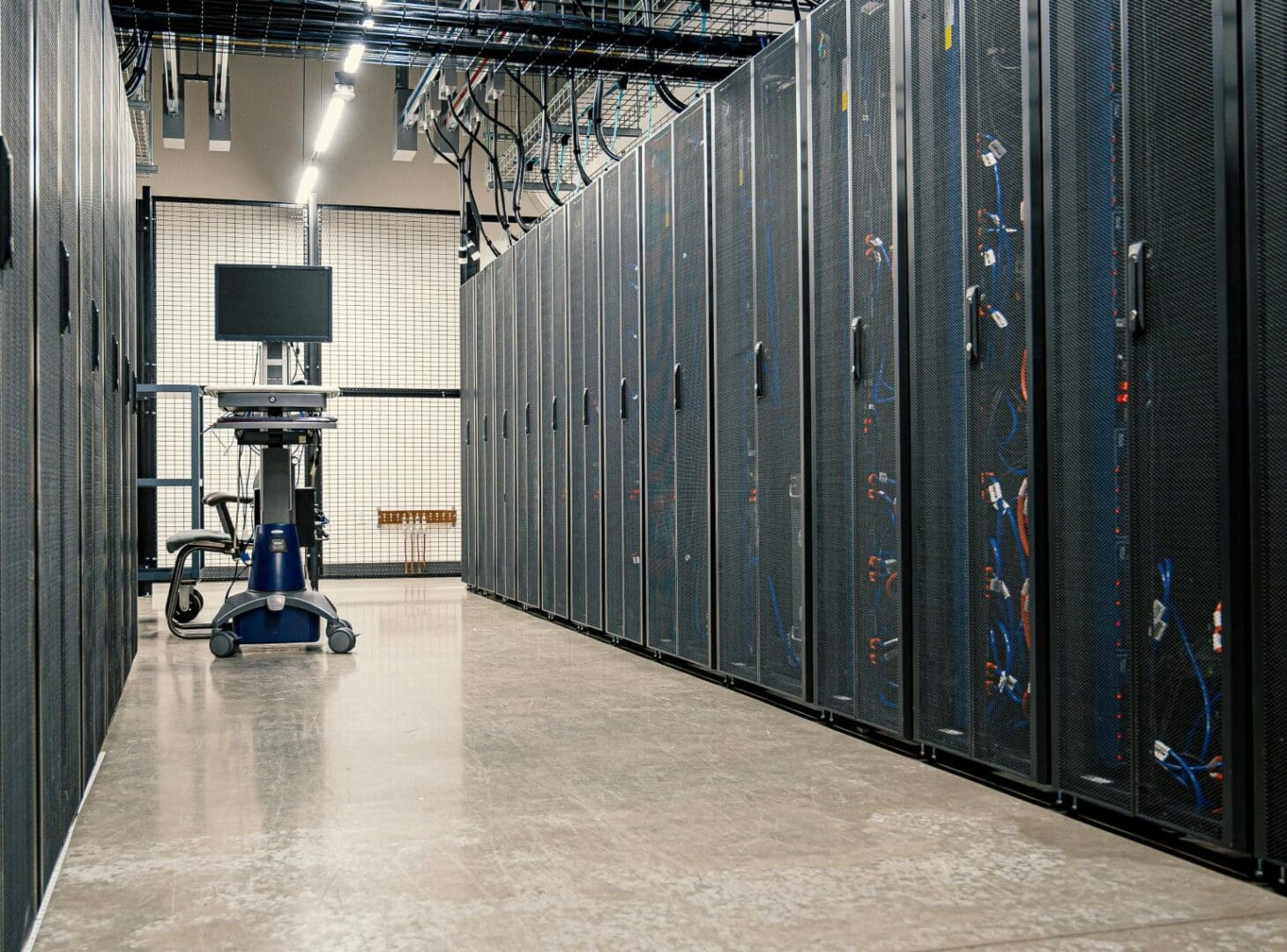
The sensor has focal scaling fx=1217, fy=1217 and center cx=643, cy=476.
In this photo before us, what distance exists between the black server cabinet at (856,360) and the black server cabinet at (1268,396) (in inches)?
52.3

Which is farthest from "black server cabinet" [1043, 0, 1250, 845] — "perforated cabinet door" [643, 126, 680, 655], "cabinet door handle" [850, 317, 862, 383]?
"perforated cabinet door" [643, 126, 680, 655]

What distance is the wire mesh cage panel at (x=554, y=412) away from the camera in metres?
7.31

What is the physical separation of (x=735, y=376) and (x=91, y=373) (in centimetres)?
240

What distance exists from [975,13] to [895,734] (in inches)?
81.6

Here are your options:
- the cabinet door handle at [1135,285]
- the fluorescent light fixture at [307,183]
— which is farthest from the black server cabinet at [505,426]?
the cabinet door handle at [1135,285]

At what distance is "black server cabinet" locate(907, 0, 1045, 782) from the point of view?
3.08 meters

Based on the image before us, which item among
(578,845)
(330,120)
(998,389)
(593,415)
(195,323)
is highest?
(330,120)

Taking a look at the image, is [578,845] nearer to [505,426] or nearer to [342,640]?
[342,640]

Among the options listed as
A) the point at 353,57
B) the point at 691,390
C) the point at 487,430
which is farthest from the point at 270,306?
the point at 691,390

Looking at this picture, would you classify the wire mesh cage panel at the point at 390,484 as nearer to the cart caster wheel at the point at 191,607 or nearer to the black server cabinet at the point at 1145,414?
the cart caster wheel at the point at 191,607

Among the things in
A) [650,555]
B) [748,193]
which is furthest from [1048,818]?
[650,555]

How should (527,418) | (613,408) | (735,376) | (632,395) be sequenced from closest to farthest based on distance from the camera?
(735,376), (632,395), (613,408), (527,418)

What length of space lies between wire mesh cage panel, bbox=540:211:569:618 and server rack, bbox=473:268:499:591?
56.6 inches

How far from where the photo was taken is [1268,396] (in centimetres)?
235
